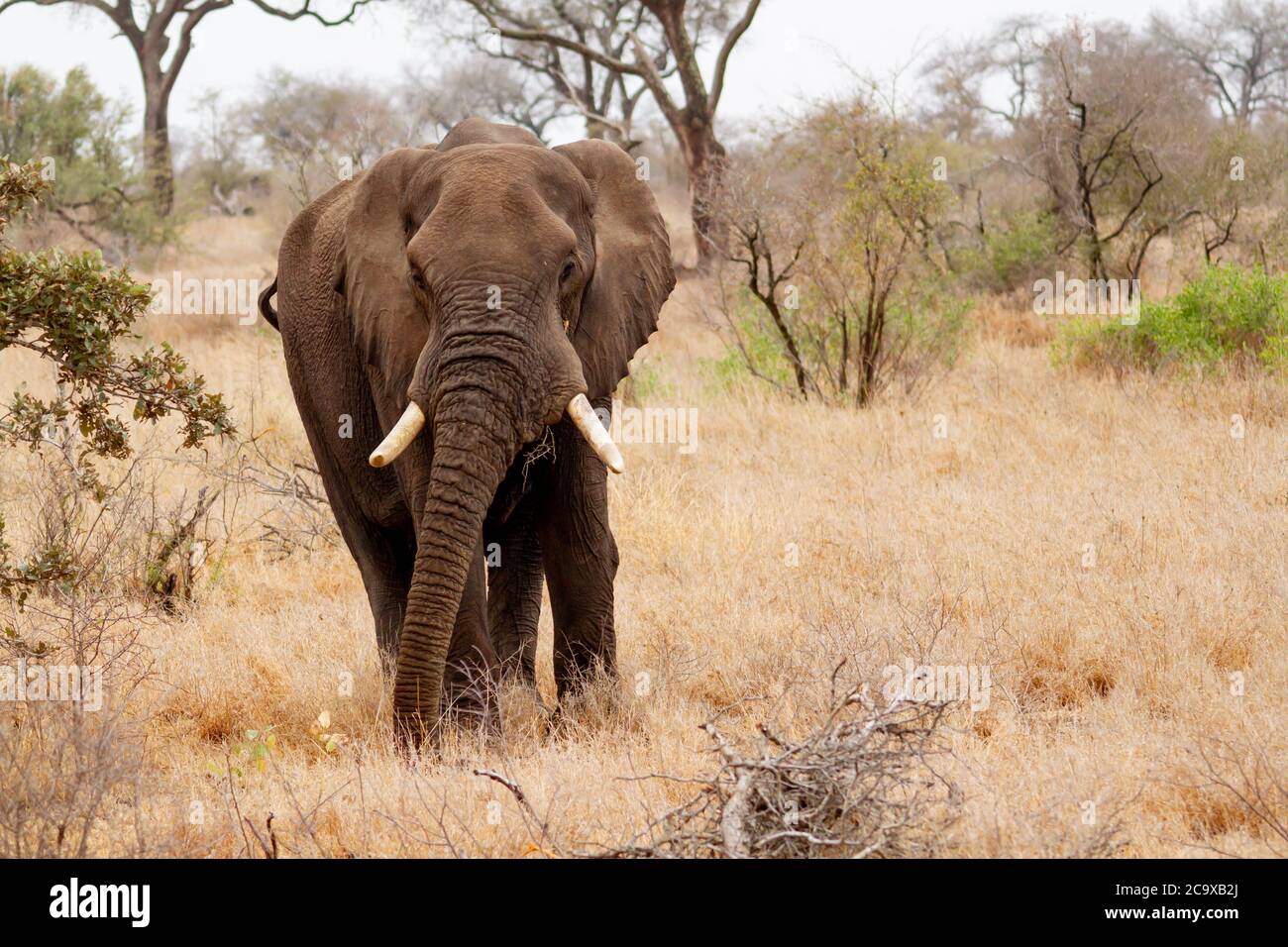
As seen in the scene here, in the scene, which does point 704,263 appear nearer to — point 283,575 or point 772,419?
point 772,419

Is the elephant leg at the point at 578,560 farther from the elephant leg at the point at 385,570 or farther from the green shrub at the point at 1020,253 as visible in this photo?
the green shrub at the point at 1020,253

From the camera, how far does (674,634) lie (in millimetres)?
6340

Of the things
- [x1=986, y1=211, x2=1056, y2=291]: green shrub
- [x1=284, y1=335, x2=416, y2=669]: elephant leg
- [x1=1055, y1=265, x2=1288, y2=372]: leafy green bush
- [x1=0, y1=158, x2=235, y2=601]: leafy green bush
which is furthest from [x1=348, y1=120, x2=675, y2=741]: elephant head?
[x1=986, y1=211, x2=1056, y2=291]: green shrub

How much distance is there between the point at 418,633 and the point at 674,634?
1.89 meters

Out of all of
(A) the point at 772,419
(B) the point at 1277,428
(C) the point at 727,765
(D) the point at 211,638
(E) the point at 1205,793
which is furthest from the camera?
(A) the point at 772,419

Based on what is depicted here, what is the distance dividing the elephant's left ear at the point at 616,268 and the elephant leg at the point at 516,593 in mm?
946

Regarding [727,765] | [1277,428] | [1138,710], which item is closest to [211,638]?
[727,765]

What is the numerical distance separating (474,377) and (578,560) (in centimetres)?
104

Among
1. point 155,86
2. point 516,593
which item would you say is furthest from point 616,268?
point 155,86

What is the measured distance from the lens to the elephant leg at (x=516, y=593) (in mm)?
5879

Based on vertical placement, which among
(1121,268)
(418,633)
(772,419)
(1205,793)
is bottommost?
(1205,793)

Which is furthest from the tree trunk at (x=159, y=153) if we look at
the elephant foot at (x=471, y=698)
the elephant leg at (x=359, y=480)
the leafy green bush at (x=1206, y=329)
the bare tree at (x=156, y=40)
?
the elephant foot at (x=471, y=698)

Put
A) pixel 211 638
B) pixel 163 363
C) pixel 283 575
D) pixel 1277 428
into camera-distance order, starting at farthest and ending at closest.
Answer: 1. pixel 1277 428
2. pixel 283 575
3. pixel 211 638
4. pixel 163 363

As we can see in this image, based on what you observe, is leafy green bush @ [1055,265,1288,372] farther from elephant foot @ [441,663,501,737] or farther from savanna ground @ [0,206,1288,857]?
elephant foot @ [441,663,501,737]
